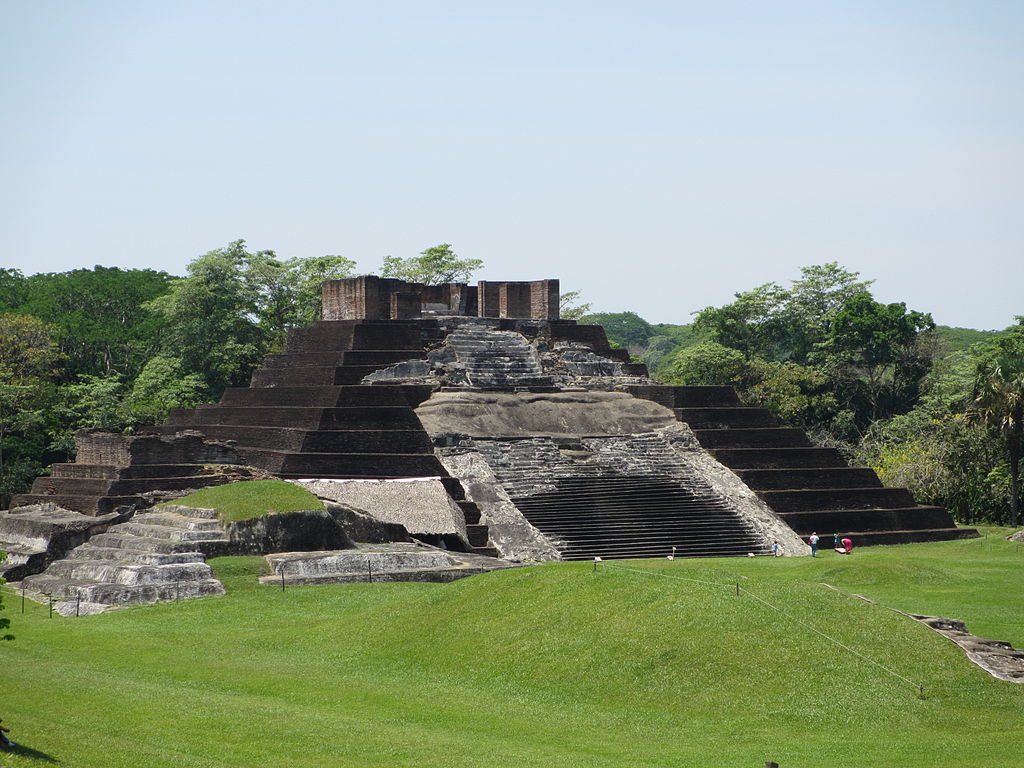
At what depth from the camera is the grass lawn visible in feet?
80.5

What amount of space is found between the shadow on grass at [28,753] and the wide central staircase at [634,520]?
17.0 m

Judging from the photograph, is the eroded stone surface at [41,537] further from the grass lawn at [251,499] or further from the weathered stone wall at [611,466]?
the weathered stone wall at [611,466]

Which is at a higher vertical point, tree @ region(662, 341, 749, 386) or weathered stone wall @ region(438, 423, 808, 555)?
tree @ region(662, 341, 749, 386)

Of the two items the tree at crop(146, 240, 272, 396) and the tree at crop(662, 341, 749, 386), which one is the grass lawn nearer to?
the tree at crop(146, 240, 272, 396)

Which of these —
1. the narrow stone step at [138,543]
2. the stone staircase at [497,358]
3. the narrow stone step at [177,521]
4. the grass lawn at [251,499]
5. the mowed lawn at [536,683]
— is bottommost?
the mowed lawn at [536,683]

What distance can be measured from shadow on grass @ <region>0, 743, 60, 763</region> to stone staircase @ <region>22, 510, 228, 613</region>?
10848 mm

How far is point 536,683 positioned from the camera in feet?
47.9

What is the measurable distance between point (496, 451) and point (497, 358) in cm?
512

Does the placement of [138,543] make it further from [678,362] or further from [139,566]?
[678,362]

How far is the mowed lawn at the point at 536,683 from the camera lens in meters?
11.9

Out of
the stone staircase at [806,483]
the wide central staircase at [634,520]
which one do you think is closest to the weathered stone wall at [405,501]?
the wide central staircase at [634,520]

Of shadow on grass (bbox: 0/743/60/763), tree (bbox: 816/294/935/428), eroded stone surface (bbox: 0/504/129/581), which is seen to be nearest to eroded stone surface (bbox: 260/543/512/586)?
eroded stone surface (bbox: 0/504/129/581)

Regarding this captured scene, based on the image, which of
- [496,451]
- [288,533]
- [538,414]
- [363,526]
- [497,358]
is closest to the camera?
[288,533]

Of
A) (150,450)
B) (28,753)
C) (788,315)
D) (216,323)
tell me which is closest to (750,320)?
(788,315)
